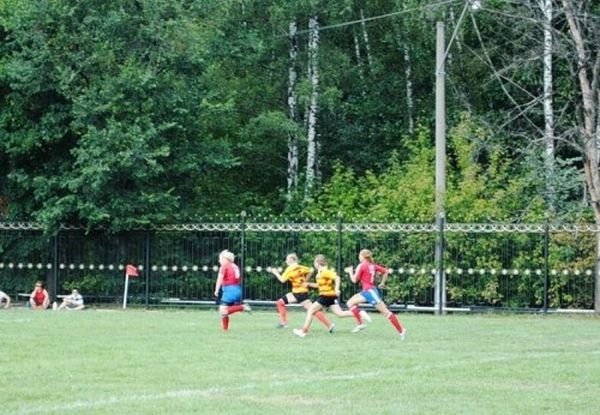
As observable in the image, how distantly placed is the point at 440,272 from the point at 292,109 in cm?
1298

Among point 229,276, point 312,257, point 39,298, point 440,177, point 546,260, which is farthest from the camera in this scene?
point 312,257

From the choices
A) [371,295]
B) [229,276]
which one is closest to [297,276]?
[229,276]

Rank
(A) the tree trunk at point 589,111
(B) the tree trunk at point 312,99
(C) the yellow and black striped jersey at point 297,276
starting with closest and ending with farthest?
(C) the yellow and black striped jersey at point 297,276, (A) the tree trunk at point 589,111, (B) the tree trunk at point 312,99

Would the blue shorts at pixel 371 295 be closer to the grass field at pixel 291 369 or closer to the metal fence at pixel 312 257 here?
the grass field at pixel 291 369

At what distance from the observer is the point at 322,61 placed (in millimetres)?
45406

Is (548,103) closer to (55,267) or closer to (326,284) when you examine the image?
(55,267)

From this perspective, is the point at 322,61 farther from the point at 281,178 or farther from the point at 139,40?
the point at 139,40

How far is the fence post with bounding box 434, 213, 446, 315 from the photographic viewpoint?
113 feet

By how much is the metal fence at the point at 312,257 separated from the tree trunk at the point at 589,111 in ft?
2.71

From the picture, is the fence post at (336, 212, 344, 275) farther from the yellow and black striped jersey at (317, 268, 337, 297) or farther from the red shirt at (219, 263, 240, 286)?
the yellow and black striped jersey at (317, 268, 337, 297)

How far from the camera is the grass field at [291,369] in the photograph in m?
13.5

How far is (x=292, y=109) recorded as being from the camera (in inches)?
1820

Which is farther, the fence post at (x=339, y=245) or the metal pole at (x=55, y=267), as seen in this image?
the metal pole at (x=55, y=267)

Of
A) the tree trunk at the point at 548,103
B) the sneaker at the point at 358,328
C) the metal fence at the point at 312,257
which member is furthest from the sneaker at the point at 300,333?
the tree trunk at the point at 548,103
